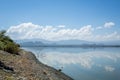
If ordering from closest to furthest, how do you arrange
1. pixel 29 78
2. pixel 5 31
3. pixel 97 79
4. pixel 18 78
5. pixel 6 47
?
pixel 18 78 → pixel 29 78 → pixel 6 47 → pixel 97 79 → pixel 5 31

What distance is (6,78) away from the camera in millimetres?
13469

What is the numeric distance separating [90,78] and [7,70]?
722 inches

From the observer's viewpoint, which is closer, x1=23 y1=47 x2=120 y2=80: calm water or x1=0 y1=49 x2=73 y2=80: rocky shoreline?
x1=0 y1=49 x2=73 y2=80: rocky shoreline

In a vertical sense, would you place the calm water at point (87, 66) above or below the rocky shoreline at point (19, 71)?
below

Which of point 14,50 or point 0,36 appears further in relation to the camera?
point 0,36

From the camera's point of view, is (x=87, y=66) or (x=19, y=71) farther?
(x=87, y=66)

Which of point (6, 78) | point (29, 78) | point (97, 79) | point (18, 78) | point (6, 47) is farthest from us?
point (97, 79)

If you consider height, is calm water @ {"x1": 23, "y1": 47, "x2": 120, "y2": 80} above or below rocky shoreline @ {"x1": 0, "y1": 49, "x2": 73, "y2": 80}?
below

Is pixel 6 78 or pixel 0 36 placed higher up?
pixel 0 36

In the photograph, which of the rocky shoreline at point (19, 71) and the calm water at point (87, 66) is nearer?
the rocky shoreline at point (19, 71)

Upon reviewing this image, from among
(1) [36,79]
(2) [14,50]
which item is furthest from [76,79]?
(1) [36,79]

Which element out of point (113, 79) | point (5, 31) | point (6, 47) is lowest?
point (113, 79)

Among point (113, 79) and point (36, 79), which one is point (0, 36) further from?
point (36, 79)

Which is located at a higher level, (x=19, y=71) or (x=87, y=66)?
(x=19, y=71)
